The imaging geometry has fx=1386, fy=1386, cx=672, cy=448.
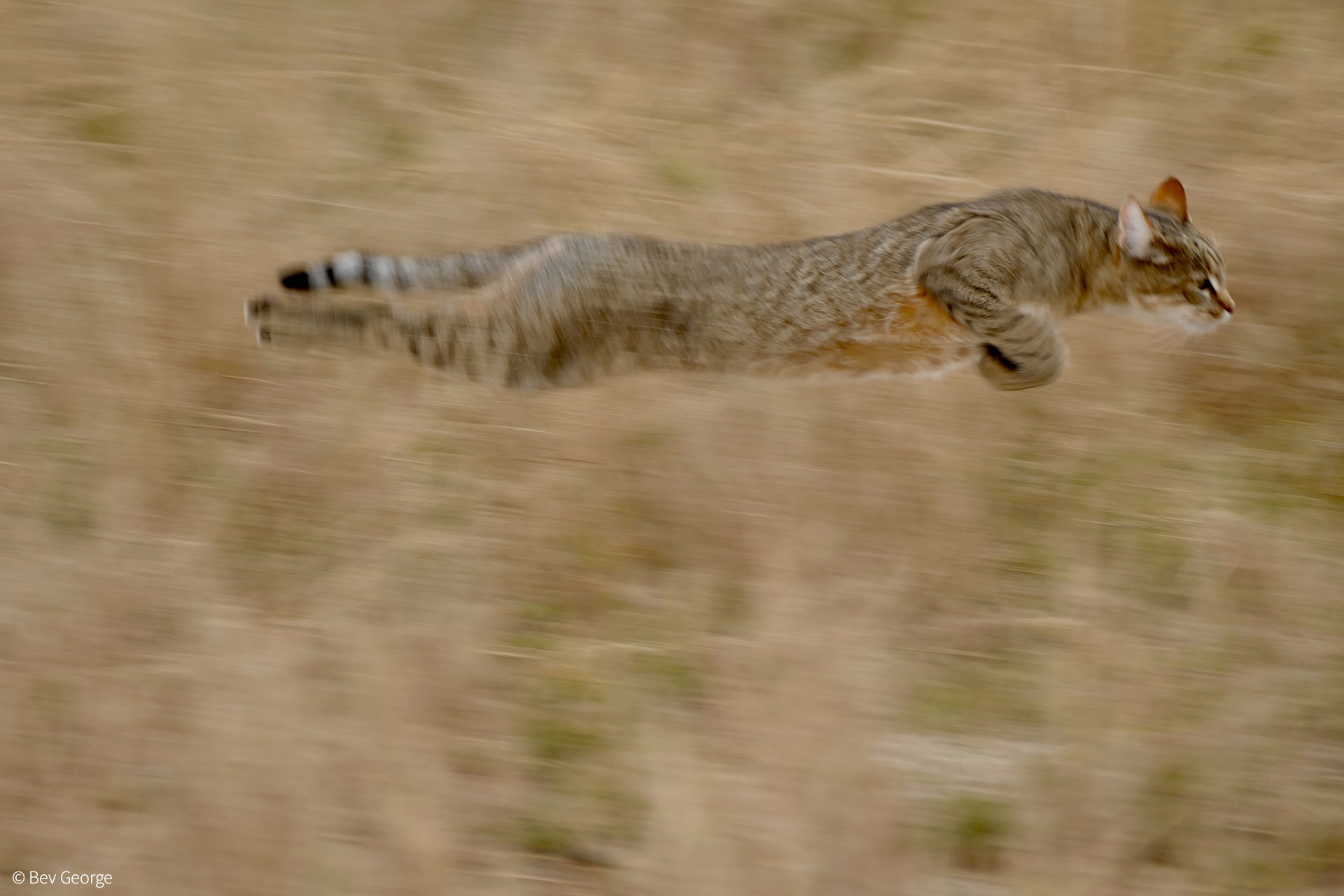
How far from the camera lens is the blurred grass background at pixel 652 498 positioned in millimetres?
3920

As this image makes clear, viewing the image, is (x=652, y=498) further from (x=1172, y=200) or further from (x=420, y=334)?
(x=1172, y=200)

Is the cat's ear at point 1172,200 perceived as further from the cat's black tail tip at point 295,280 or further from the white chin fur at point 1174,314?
the cat's black tail tip at point 295,280

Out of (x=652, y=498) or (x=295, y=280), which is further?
(x=652, y=498)

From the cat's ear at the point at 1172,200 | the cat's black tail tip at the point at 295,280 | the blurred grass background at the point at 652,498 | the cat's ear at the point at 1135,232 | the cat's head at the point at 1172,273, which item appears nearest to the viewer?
the blurred grass background at the point at 652,498

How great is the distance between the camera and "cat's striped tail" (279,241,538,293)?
4773 mm

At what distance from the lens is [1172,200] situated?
17.6 ft

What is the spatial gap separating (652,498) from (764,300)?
83 centimetres

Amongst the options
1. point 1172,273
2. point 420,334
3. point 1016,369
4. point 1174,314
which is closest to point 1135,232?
point 1172,273

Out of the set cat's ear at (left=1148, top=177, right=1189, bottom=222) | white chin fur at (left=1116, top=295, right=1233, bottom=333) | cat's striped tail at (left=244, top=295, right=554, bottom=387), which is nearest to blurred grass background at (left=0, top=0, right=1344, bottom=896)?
cat's striped tail at (left=244, top=295, right=554, bottom=387)

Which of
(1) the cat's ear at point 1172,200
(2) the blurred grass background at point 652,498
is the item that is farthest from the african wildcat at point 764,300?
(2) the blurred grass background at point 652,498

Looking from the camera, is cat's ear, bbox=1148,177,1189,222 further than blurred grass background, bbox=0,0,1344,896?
Yes

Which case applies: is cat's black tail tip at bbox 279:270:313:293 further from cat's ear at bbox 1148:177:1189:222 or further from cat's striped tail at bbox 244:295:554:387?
cat's ear at bbox 1148:177:1189:222

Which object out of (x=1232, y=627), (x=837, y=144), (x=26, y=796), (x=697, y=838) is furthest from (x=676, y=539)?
(x=837, y=144)

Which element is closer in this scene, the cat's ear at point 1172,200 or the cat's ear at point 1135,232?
the cat's ear at point 1135,232
